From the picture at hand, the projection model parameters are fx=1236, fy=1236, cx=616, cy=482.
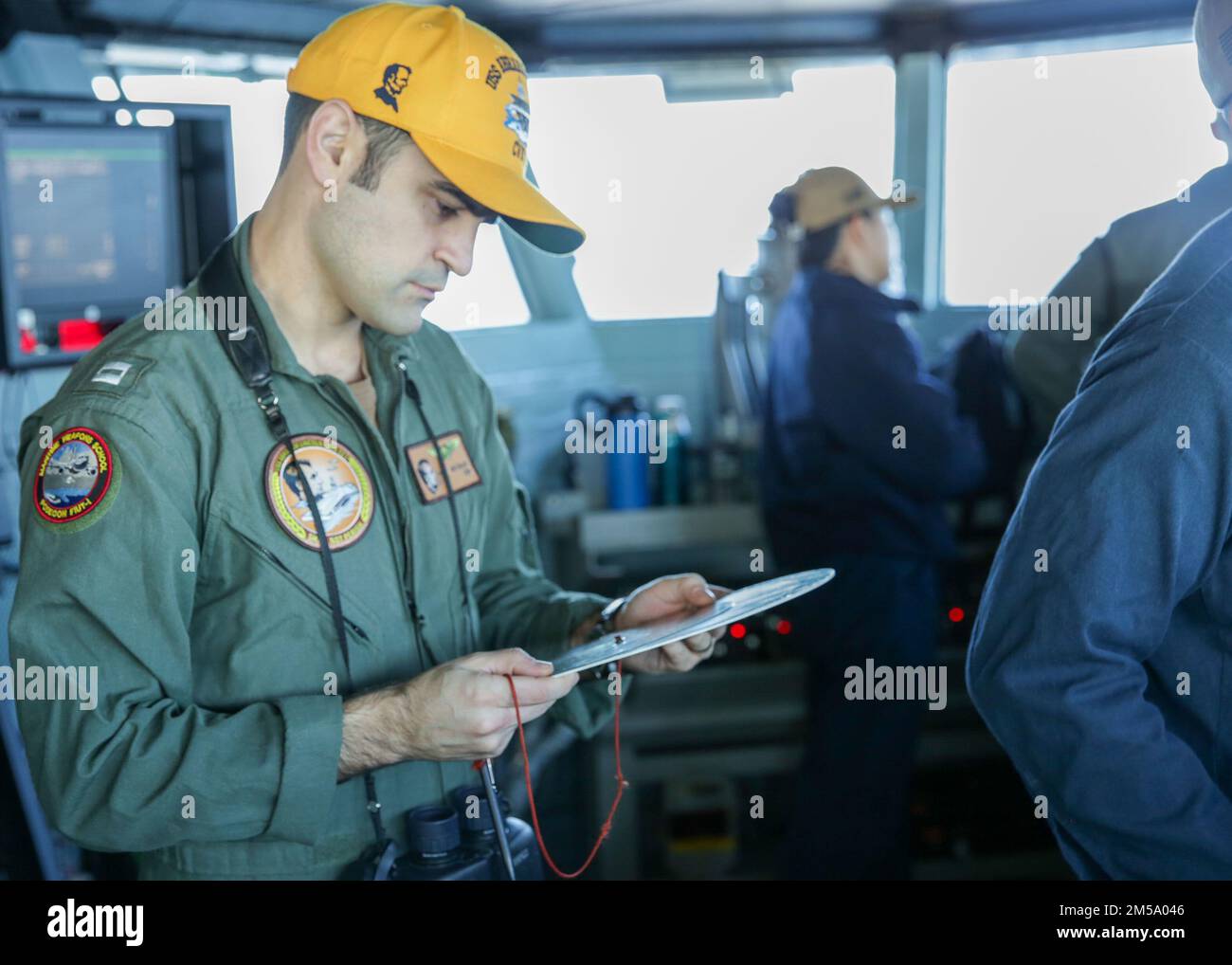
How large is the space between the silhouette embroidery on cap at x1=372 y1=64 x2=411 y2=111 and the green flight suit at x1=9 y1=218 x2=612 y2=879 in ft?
0.75

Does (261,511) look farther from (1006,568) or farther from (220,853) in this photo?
(1006,568)

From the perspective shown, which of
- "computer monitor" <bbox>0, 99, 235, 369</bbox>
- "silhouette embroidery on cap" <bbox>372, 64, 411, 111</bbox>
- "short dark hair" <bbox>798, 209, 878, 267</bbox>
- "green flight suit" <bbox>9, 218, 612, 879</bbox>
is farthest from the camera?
"short dark hair" <bbox>798, 209, 878, 267</bbox>

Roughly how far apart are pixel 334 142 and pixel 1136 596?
2.98 feet

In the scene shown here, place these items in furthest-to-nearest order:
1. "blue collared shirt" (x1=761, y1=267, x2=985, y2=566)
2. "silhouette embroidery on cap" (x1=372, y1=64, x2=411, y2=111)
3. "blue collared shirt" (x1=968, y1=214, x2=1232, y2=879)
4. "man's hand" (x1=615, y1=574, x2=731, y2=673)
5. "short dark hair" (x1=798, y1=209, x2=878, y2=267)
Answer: "short dark hair" (x1=798, y1=209, x2=878, y2=267)
"blue collared shirt" (x1=761, y1=267, x2=985, y2=566)
"man's hand" (x1=615, y1=574, x2=731, y2=673)
"silhouette embroidery on cap" (x1=372, y1=64, x2=411, y2=111)
"blue collared shirt" (x1=968, y1=214, x2=1232, y2=879)

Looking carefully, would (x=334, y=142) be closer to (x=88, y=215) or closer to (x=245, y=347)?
(x=245, y=347)

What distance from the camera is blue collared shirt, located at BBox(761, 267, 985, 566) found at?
8.79ft

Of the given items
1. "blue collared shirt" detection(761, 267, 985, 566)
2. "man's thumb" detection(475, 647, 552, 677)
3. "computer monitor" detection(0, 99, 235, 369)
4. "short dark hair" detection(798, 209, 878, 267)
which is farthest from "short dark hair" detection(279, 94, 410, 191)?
"short dark hair" detection(798, 209, 878, 267)

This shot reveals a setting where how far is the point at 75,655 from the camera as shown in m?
1.16

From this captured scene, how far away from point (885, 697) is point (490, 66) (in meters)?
1.89

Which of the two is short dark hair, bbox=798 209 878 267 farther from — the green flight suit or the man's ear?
the man's ear

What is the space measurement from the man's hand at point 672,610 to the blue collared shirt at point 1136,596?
1.25ft

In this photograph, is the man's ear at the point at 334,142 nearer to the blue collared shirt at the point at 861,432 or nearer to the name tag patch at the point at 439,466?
the name tag patch at the point at 439,466

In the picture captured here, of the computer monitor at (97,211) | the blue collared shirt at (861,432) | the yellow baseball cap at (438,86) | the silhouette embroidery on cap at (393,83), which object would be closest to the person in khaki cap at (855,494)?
the blue collared shirt at (861,432)
